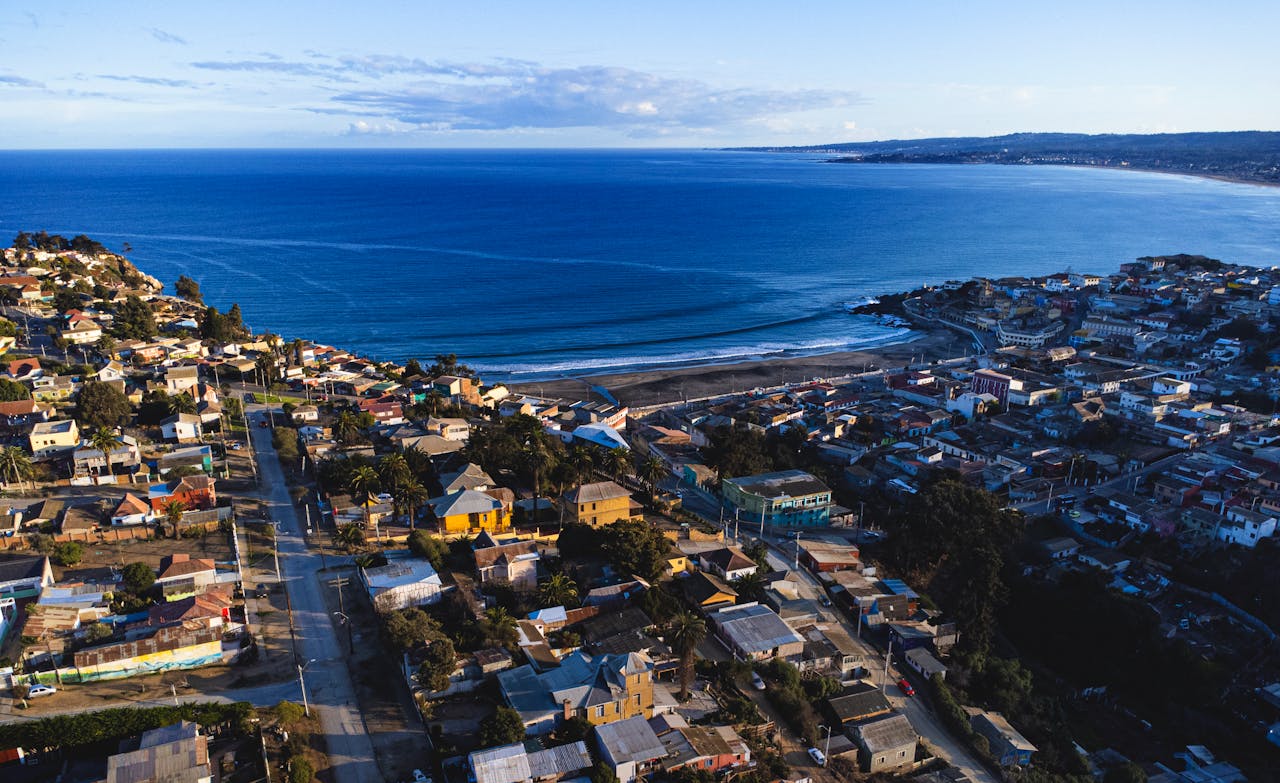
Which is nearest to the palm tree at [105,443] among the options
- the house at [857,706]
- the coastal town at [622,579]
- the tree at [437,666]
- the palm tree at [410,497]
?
the coastal town at [622,579]

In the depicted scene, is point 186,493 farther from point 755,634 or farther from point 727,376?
point 727,376

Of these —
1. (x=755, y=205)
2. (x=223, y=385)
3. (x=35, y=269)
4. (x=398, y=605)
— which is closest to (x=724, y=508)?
(x=398, y=605)

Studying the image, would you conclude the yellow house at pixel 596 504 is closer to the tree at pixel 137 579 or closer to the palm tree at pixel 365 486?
the palm tree at pixel 365 486

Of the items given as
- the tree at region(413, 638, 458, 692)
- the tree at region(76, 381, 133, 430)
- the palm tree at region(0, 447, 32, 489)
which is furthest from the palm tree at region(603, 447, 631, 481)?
the tree at region(76, 381, 133, 430)

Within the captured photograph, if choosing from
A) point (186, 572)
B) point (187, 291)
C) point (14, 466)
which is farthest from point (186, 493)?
point (187, 291)

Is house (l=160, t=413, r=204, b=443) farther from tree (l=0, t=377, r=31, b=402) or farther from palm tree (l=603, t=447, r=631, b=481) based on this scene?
palm tree (l=603, t=447, r=631, b=481)

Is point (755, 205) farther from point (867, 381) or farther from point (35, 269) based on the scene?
point (35, 269)

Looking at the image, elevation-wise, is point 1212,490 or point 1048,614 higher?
point 1212,490
